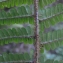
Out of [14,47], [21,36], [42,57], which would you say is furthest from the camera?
[14,47]

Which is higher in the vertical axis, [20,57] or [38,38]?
[38,38]

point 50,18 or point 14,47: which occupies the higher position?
point 50,18

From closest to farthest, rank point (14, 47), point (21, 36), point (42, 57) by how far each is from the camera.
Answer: point (42, 57) < point (21, 36) < point (14, 47)

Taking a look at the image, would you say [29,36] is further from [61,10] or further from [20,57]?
[61,10]

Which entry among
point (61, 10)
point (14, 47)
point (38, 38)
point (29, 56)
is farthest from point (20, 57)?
point (14, 47)

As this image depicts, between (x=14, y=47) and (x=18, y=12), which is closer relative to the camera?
(x=18, y=12)

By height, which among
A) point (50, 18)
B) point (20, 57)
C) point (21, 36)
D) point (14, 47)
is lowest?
point (14, 47)

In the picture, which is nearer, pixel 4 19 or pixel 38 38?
pixel 38 38

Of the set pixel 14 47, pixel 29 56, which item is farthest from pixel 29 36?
pixel 14 47

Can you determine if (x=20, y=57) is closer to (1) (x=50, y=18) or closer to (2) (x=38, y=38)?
(2) (x=38, y=38)
